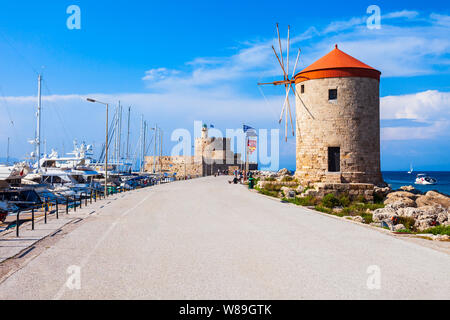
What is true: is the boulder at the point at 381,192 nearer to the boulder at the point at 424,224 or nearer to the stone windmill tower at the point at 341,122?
the stone windmill tower at the point at 341,122

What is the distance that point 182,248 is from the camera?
9000mm

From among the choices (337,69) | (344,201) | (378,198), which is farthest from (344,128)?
(344,201)

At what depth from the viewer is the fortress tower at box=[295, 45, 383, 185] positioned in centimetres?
2750

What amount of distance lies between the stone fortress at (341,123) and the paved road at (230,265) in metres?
15.6

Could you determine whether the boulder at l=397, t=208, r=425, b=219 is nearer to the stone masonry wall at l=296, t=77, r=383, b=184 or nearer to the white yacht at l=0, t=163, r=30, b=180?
the stone masonry wall at l=296, t=77, r=383, b=184

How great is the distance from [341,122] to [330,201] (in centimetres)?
657

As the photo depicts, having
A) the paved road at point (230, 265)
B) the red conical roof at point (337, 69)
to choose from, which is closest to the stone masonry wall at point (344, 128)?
the red conical roof at point (337, 69)

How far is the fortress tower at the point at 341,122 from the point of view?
27500 mm

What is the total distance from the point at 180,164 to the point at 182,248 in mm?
97701

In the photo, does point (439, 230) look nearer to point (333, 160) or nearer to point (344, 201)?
point (344, 201)

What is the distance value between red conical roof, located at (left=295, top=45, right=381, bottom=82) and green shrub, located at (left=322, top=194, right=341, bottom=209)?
8.91 metres

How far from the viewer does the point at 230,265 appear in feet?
24.1
